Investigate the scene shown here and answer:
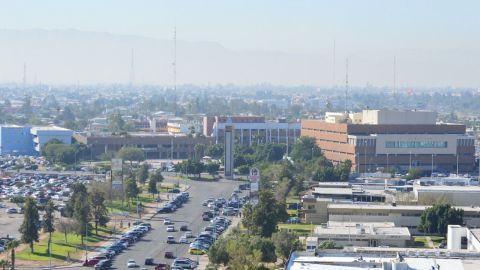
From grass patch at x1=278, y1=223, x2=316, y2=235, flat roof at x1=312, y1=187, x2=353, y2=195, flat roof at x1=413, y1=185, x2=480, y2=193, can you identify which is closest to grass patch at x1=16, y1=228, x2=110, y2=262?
grass patch at x1=278, y1=223, x2=316, y2=235

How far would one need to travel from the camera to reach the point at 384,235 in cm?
3172

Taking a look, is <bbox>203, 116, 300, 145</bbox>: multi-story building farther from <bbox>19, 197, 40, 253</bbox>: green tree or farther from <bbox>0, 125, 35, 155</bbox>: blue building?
<bbox>19, 197, 40, 253</bbox>: green tree

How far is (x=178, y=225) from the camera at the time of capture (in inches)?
1518

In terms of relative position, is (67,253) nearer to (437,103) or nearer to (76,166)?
(76,166)

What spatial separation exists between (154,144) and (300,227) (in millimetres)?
30771

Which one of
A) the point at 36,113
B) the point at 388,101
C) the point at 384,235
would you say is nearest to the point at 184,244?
the point at 384,235

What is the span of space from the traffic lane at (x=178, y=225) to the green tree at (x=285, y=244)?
281 cm

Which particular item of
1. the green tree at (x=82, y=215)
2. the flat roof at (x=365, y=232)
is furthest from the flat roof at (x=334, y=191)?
the green tree at (x=82, y=215)

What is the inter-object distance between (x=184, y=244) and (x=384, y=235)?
19.8 ft

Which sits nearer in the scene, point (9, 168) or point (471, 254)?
point (471, 254)

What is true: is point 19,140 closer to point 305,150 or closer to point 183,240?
point 305,150

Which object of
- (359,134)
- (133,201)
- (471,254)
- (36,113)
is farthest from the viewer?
(36,113)

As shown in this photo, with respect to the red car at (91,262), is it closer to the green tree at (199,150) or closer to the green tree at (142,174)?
the green tree at (142,174)

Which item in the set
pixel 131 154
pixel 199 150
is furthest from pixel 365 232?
pixel 199 150
